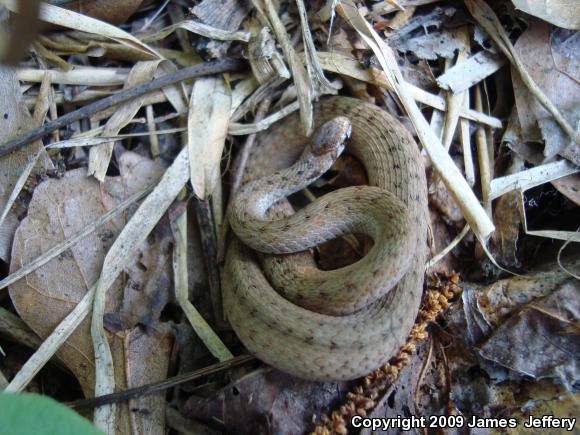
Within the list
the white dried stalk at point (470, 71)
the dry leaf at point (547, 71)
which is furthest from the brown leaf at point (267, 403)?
the dry leaf at point (547, 71)

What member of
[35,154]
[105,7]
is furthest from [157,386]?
[105,7]

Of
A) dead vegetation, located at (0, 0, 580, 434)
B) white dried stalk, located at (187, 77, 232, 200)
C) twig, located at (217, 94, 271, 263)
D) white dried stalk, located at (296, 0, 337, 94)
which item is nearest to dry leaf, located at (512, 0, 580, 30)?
dead vegetation, located at (0, 0, 580, 434)

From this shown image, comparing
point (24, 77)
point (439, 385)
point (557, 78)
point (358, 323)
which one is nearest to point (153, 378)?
point (358, 323)

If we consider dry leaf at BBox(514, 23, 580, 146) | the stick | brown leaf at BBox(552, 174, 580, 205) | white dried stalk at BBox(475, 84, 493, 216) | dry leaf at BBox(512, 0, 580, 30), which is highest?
the stick

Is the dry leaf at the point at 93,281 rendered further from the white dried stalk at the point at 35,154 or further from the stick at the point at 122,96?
the stick at the point at 122,96

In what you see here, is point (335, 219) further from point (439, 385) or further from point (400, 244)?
point (439, 385)

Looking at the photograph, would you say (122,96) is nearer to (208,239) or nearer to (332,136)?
(208,239)

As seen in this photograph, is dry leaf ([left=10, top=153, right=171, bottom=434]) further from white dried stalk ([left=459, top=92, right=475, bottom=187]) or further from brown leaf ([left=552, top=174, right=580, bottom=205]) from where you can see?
brown leaf ([left=552, top=174, right=580, bottom=205])
